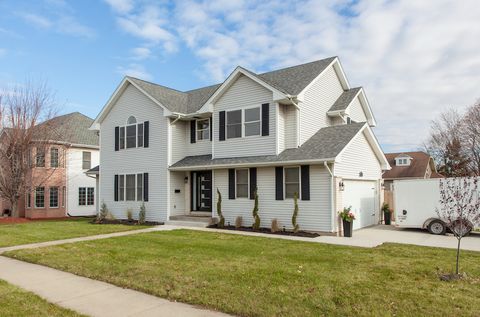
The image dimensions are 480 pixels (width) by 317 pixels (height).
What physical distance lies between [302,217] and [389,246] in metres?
3.92

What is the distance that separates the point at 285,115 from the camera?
620 inches

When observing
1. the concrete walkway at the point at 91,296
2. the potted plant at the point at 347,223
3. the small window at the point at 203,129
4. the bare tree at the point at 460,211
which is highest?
the small window at the point at 203,129

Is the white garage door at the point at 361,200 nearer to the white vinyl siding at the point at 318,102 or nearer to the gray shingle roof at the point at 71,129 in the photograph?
the white vinyl siding at the point at 318,102

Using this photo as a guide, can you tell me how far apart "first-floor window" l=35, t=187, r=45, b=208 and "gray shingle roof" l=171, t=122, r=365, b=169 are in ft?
47.9

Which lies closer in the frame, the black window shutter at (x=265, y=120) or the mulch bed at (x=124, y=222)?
the black window shutter at (x=265, y=120)

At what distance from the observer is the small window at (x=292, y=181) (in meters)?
14.6

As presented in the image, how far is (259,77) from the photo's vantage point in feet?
51.8

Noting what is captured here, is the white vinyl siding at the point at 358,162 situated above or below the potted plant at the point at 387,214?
above

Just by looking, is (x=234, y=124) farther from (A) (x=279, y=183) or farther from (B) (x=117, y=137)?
(B) (x=117, y=137)

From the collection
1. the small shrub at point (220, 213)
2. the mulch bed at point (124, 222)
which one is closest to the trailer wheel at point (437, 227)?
the small shrub at point (220, 213)

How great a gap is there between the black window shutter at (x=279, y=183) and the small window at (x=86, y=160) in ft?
61.1

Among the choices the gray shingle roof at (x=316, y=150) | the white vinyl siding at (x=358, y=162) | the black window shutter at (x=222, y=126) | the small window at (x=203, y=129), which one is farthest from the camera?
the small window at (x=203, y=129)

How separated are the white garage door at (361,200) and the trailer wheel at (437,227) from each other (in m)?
2.89

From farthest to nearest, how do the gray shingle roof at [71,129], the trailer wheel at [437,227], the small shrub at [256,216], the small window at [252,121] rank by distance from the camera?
1. the gray shingle roof at [71,129]
2. the small window at [252,121]
3. the small shrub at [256,216]
4. the trailer wheel at [437,227]
